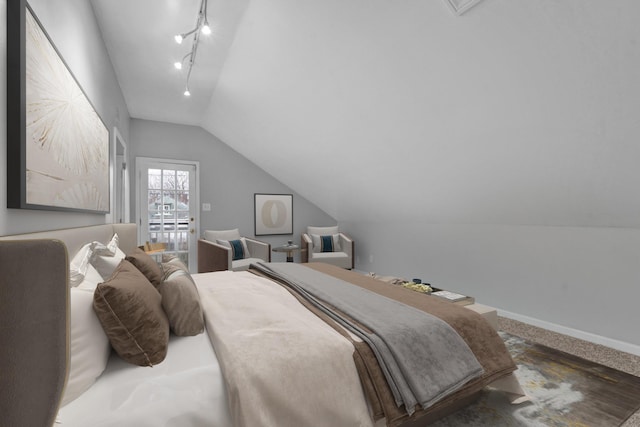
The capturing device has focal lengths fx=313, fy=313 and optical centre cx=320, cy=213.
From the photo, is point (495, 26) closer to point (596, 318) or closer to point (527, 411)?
point (527, 411)

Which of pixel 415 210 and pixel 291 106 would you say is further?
pixel 415 210

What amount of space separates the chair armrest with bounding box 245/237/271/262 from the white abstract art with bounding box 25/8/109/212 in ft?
7.99

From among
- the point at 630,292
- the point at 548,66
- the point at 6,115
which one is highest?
the point at 548,66

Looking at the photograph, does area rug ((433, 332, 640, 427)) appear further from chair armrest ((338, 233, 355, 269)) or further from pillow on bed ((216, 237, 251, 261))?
pillow on bed ((216, 237, 251, 261))

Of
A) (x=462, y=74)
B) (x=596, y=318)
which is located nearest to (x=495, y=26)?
(x=462, y=74)

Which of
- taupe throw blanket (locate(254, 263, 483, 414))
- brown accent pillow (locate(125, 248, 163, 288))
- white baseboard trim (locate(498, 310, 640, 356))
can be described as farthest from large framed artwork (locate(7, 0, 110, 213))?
white baseboard trim (locate(498, 310, 640, 356))

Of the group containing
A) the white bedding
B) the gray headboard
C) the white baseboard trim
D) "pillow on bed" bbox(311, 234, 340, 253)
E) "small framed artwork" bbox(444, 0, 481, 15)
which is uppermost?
"small framed artwork" bbox(444, 0, 481, 15)

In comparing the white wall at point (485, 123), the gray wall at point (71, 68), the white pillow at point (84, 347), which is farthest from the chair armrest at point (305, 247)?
the white pillow at point (84, 347)

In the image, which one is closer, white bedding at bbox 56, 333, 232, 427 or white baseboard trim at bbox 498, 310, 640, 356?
white bedding at bbox 56, 333, 232, 427

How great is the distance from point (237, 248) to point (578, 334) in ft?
12.8

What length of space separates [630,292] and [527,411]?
1591 mm

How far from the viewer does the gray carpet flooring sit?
2.23m

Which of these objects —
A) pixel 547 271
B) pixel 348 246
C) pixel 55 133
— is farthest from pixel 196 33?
pixel 547 271

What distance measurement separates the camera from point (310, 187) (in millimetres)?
5434
